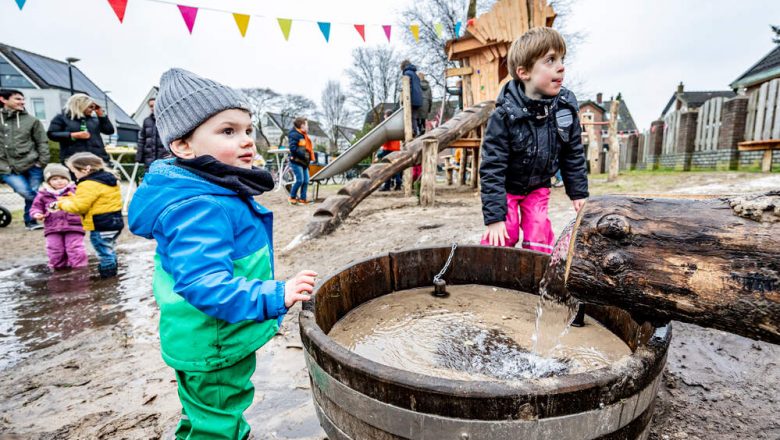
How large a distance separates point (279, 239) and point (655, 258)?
5396mm

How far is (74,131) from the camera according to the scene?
606 cm

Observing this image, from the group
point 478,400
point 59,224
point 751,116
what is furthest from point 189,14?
point 751,116

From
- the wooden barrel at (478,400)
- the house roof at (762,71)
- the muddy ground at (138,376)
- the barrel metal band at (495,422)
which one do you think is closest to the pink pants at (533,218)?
the muddy ground at (138,376)

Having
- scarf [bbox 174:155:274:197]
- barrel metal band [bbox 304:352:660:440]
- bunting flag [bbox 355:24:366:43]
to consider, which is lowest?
barrel metal band [bbox 304:352:660:440]

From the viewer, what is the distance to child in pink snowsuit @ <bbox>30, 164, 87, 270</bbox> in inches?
179

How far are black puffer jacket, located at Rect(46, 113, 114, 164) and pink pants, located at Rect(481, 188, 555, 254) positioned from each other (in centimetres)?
639

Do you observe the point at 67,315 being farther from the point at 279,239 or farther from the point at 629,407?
the point at 629,407

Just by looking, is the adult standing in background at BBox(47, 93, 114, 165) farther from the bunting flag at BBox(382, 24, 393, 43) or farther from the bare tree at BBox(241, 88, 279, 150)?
the bare tree at BBox(241, 88, 279, 150)

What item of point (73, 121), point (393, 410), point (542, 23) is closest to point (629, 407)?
point (393, 410)

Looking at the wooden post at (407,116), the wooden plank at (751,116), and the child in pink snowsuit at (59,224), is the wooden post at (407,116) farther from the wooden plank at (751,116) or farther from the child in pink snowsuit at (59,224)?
the wooden plank at (751,116)

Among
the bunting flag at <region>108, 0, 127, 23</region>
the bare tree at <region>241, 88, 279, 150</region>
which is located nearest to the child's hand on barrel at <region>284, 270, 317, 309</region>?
the bunting flag at <region>108, 0, 127, 23</region>

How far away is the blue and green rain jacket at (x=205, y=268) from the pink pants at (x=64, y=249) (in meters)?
4.38

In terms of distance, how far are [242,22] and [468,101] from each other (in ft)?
16.1

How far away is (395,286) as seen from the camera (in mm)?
2354
